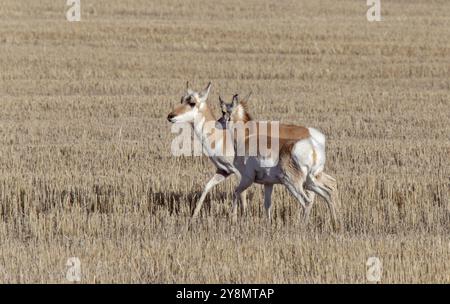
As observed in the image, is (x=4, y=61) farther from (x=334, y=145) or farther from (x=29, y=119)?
(x=334, y=145)

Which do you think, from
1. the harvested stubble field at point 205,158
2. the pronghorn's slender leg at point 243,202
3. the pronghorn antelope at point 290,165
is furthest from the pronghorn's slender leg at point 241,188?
the harvested stubble field at point 205,158

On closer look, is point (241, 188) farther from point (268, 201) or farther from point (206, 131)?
point (206, 131)

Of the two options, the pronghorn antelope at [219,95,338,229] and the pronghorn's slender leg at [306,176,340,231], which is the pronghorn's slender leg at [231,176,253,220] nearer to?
the pronghorn antelope at [219,95,338,229]

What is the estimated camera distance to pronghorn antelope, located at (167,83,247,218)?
37.8 feet

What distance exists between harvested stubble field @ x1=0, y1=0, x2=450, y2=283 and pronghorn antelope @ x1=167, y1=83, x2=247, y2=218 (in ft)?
1.39

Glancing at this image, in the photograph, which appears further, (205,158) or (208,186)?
(205,158)

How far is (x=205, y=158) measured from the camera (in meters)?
15.3

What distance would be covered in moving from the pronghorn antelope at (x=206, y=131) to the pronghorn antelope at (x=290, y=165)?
17 centimetres

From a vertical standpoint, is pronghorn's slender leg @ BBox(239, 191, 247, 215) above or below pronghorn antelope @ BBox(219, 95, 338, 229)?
below

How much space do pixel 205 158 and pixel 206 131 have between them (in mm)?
3548

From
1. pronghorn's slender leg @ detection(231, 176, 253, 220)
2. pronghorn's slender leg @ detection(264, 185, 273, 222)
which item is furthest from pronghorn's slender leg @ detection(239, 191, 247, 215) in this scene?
pronghorn's slender leg @ detection(264, 185, 273, 222)

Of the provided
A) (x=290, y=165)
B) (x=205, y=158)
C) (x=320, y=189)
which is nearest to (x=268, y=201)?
(x=290, y=165)
